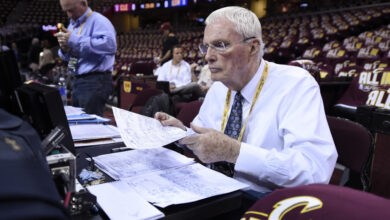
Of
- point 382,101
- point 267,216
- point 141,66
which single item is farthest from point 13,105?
point 141,66

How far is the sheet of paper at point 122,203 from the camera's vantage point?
24.7 inches

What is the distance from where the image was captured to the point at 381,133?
1.94 meters

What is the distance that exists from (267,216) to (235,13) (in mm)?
879

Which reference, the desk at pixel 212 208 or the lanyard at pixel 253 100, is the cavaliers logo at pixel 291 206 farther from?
the lanyard at pixel 253 100

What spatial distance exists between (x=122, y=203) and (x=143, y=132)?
34cm

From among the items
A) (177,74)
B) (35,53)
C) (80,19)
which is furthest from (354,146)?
(35,53)

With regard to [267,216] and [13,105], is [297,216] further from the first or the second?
[13,105]

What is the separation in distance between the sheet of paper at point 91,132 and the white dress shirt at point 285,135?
59 cm

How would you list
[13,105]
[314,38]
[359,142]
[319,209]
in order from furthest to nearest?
[314,38] < [359,142] < [13,105] < [319,209]

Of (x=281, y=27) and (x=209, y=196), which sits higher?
(x=281, y=27)

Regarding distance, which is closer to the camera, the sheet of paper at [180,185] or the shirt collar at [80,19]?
the sheet of paper at [180,185]

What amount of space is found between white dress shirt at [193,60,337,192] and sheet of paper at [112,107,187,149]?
0.81 feet

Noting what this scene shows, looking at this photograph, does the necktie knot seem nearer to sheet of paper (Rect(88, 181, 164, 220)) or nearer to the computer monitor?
sheet of paper (Rect(88, 181, 164, 220))

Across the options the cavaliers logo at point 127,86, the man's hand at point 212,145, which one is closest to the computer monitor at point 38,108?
the man's hand at point 212,145
